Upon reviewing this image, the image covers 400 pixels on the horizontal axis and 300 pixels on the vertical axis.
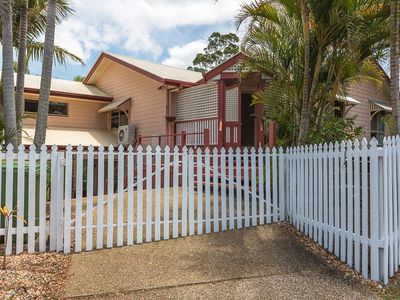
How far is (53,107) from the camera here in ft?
55.0

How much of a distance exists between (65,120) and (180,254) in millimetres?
13584

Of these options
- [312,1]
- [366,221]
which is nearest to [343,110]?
[312,1]

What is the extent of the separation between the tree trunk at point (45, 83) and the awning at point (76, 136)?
7.52 meters

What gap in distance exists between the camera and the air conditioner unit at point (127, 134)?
52.3 ft

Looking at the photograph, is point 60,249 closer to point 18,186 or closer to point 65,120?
point 18,186

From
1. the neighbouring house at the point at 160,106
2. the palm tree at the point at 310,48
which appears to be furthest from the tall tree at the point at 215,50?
the palm tree at the point at 310,48

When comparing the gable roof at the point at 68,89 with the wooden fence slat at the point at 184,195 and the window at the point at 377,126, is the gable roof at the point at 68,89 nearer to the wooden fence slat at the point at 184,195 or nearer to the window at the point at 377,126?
the wooden fence slat at the point at 184,195

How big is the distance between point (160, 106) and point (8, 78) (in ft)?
26.7

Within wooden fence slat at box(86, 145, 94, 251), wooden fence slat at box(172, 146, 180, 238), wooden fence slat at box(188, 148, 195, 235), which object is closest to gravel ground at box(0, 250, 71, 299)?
wooden fence slat at box(86, 145, 94, 251)

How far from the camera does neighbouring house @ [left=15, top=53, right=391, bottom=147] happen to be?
38.3ft

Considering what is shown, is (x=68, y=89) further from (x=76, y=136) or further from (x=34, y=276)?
(x=34, y=276)

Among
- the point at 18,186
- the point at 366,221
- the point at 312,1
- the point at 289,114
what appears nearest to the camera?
the point at 366,221

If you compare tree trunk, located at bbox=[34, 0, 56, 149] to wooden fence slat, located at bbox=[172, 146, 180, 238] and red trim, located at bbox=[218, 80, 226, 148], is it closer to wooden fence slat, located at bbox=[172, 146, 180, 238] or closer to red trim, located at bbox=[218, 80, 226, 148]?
wooden fence slat, located at bbox=[172, 146, 180, 238]

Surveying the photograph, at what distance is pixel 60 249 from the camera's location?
17.3 feet
